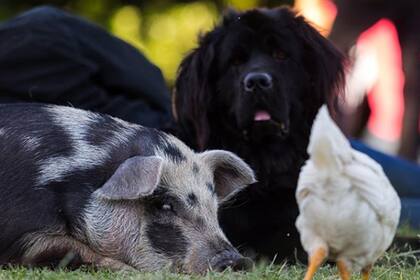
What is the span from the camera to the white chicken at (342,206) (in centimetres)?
326

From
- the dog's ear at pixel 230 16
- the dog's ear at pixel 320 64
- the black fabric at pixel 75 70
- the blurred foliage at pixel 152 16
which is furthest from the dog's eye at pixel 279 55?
the blurred foliage at pixel 152 16

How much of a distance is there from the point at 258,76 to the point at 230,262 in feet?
4.40

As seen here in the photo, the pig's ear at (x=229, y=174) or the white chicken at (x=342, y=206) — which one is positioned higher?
the white chicken at (x=342, y=206)

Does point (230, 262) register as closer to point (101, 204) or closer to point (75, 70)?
point (101, 204)

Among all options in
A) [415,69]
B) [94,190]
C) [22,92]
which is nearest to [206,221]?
[94,190]

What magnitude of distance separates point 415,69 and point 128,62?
351 cm

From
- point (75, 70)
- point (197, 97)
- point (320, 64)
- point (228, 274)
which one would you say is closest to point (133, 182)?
point (228, 274)

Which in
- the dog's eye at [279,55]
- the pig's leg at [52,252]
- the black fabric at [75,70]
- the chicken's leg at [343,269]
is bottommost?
the black fabric at [75,70]

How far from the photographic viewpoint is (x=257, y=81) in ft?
17.7

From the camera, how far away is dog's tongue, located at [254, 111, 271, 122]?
542cm

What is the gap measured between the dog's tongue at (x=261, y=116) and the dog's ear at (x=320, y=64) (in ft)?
1.16

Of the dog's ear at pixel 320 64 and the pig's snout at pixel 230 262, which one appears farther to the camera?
the dog's ear at pixel 320 64

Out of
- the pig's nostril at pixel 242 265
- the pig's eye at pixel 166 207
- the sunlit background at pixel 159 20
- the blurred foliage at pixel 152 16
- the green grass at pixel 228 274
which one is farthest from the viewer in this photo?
the blurred foliage at pixel 152 16

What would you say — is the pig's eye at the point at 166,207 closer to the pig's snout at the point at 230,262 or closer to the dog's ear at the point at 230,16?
the pig's snout at the point at 230,262
